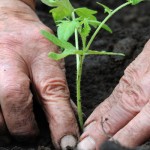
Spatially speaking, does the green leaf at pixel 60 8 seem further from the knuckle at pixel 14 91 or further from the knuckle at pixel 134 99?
the knuckle at pixel 134 99

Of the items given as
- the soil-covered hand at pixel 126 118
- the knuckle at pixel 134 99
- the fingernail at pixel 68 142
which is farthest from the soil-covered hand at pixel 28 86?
the knuckle at pixel 134 99

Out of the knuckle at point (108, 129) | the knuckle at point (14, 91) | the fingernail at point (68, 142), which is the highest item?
the knuckle at point (14, 91)

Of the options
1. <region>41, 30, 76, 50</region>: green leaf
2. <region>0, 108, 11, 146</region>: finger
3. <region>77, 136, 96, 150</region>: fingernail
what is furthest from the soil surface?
<region>41, 30, 76, 50</region>: green leaf

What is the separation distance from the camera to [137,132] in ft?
5.35

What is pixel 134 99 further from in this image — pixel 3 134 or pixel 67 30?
pixel 3 134

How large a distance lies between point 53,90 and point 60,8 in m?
0.41

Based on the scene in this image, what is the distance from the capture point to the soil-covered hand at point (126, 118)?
1.64 metres

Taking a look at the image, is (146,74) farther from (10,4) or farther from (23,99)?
(10,4)

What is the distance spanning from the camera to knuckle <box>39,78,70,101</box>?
1918 mm

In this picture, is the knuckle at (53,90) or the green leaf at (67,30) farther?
the knuckle at (53,90)

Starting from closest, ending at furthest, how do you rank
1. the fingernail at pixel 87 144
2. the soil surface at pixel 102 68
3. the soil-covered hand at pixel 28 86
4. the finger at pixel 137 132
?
the finger at pixel 137 132 → the fingernail at pixel 87 144 → the soil-covered hand at pixel 28 86 → the soil surface at pixel 102 68

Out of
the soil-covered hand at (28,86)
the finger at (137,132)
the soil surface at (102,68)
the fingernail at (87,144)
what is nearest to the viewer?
the finger at (137,132)

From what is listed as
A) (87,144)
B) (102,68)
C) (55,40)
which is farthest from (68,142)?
(102,68)

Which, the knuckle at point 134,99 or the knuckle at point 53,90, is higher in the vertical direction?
the knuckle at point 134,99
